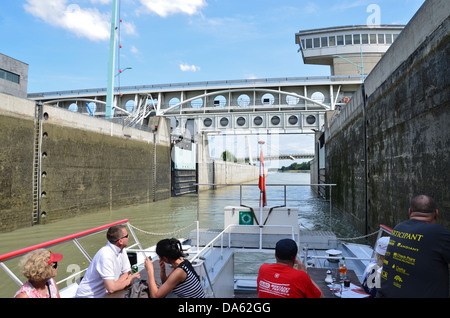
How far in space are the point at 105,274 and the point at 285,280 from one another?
6.67ft

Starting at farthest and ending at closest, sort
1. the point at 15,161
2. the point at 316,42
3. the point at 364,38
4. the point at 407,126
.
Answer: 1. the point at 316,42
2. the point at 364,38
3. the point at 15,161
4. the point at 407,126

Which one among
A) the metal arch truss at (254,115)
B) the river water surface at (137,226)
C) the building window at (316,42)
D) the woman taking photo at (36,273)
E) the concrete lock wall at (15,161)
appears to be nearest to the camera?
the woman taking photo at (36,273)

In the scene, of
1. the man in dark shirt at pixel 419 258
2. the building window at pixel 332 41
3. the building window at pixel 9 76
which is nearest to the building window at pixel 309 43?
the building window at pixel 332 41

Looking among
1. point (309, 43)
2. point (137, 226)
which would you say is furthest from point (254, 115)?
point (137, 226)

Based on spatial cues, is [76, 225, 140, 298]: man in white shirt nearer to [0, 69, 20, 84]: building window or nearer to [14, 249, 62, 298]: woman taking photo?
[14, 249, 62, 298]: woman taking photo

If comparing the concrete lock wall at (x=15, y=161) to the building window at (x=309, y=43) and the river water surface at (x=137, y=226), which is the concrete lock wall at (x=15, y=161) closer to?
the river water surface at (x=137, y=226)

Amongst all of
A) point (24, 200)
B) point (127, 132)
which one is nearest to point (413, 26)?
point (24, 200)

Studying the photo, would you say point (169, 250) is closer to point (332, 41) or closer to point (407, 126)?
point (407, 126)

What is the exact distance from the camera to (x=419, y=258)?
234cm

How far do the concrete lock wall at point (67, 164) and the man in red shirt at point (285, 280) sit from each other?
40.5 ft

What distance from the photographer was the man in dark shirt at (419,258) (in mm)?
2283

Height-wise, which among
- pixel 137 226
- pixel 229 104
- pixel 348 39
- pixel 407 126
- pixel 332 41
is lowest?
pixel 137 226

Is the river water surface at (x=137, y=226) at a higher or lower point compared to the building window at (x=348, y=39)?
lower
